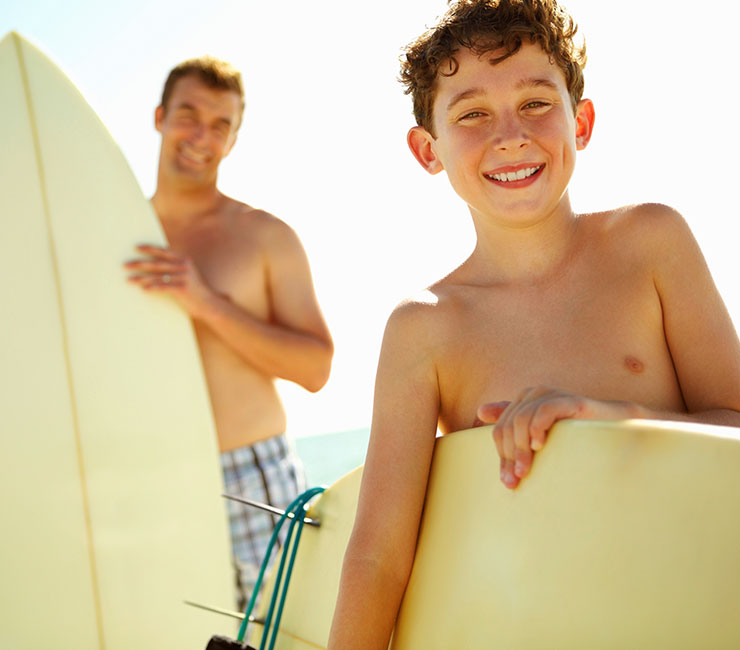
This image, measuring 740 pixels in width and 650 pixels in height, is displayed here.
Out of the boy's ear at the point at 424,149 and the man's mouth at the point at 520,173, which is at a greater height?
the boy's ear at the point at 424,149

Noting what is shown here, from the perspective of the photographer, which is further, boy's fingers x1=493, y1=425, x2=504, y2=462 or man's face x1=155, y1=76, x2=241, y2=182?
man's face x1=155, y1=76, x2=241, y2=182

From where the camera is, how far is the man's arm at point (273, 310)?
2.06 meters

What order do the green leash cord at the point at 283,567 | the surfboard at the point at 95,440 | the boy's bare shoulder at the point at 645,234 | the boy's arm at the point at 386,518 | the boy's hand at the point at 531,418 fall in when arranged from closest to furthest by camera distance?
1. the boy's hand at the point at 531,418
2. the boy's arm at the point at 386,518
3. the boy's bare shoulder at the point at 645,234
4. the green leash cord at the point at 283,567
5. the surfboard at the point at 95,440

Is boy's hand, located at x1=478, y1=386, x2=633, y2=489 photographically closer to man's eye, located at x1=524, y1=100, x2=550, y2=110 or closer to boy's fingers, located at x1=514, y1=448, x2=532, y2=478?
boy's fingers, located at x1=514, y1=448, x2=532, y2=478

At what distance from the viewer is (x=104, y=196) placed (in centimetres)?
228

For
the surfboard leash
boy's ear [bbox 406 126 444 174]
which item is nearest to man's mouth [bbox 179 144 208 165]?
boy's ear [bbox 406 126 444 174]

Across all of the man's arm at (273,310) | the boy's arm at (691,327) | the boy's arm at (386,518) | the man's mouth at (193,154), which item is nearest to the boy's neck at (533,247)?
the boy's arm at (691,327)

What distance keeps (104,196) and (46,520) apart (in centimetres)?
80

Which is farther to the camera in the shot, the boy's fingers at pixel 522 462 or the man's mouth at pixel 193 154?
the man's mouth at pixel 193 154

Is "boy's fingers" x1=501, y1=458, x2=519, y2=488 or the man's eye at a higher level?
the man's eye

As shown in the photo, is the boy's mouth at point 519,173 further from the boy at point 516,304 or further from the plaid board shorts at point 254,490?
the plaid board shorts at point 254,490

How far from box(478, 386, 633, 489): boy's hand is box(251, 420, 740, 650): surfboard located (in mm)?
12

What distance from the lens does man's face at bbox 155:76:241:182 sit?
230 cm

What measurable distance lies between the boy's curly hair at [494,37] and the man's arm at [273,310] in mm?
889
